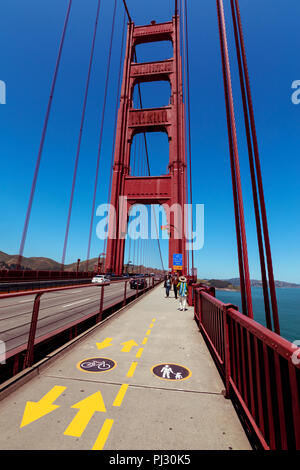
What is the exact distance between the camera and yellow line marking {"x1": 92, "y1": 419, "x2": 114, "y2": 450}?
79.4 inches

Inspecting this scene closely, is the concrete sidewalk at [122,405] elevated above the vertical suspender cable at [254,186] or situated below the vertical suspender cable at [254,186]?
below

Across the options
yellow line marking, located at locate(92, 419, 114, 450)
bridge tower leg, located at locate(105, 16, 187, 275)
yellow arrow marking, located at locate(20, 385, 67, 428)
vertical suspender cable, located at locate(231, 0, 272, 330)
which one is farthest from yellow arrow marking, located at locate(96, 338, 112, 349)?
bridge tower leg, located at locate(105, 16, 187, 275)

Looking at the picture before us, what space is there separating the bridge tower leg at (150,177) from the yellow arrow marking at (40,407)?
26.3 metres

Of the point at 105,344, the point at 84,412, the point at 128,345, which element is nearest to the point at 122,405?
the point at 84,412

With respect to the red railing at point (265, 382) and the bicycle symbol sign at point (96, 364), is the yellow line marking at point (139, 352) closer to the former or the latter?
the bicycle symbol sign at point (96, 364)

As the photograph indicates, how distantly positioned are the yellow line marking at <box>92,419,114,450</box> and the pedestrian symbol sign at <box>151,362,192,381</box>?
1.31m

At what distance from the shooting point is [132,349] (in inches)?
184

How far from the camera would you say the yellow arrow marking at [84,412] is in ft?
7.31

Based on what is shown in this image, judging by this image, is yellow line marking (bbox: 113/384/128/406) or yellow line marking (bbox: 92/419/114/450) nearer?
yellow line marking (bbox: 92/419/114/450)

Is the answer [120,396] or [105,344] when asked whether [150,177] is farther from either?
[120,396]

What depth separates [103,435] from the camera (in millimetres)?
2168

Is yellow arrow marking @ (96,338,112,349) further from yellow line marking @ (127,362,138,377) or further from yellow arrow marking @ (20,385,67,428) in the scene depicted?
yellow arrow marking @ (20,385,67,428)

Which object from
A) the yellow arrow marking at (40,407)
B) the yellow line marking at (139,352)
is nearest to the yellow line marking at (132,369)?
the yellow line marking at (139,352)
